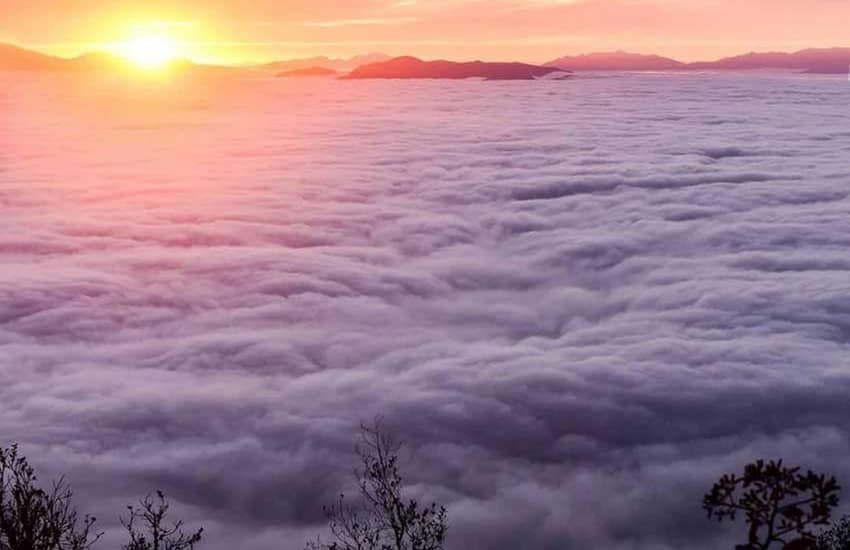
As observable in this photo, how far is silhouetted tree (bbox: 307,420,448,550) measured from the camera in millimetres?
26250

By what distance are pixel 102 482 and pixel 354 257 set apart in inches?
2766

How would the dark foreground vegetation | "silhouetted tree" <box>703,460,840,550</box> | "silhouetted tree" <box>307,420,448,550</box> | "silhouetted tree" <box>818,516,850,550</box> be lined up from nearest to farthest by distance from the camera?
1. "silhouetted tree" <box>703,460,840,550</box>
2. the dark foreground vegetation
3. "silhouetted tree" <box>307,420,448,550</box>
4. "silhouetted tree" <box>818,516,850,550</box>

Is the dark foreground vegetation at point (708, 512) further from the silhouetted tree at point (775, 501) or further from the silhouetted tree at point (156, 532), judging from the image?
the silhouetted tree at point (156, 532)

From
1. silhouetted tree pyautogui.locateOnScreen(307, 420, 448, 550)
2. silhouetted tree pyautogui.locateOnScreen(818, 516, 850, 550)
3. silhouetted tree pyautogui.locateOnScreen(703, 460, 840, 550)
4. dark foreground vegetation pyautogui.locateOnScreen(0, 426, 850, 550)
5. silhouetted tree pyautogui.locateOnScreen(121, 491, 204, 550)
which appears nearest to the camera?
silhouetted tree pyautogui.locateOnScreen(703, 460, 840, 550)

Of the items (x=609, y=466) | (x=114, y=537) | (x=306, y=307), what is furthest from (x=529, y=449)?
(x=306, y=307)

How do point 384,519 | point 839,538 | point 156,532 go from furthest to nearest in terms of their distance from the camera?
point 384,519, point 839,538, point 156,532

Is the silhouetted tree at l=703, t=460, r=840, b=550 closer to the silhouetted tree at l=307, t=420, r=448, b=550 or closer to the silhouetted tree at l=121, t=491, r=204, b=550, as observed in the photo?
the silhouetted tree at l=121, t=491, r=204, b=550

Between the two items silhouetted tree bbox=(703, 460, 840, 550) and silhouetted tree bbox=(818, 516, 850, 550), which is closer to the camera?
silhouetted tree bbox=(703, 460, 840, 550)

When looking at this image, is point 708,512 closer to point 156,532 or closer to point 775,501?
point 775,501

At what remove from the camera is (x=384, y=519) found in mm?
66375

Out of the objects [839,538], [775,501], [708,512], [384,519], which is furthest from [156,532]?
[384,519]

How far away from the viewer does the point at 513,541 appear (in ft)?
231

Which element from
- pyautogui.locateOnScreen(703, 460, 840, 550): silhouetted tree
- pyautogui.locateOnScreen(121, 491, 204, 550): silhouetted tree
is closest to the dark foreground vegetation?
pyautogui.locateOnScreen(703, 460, 840, 550): silhouetted tree

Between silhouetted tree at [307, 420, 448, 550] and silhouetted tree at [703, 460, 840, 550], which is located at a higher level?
silhouetted tree at [307, 420, 448, 550]
